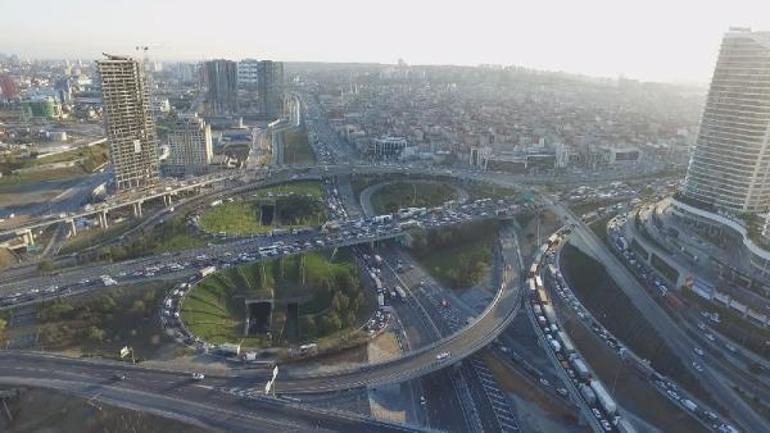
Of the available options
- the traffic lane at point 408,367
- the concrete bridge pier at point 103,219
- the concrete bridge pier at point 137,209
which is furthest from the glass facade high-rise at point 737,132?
the concrete bridge pier at point 103,219

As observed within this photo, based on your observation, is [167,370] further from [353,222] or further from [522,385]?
[353,222]

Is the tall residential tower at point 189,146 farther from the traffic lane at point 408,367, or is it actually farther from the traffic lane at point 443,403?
the traffic lane at point 443,403

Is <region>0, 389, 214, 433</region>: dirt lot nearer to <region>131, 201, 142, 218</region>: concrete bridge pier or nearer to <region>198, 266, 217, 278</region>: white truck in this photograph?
<region>198, 266, 217, 278</region>: white truck

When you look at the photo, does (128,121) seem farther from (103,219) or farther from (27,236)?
(27,236)

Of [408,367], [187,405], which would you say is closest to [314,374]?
[408,367]

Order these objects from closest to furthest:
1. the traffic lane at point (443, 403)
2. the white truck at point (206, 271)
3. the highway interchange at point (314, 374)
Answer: the highway interchange at point (314, 374), the traffic lane at point (443, 403), the white truck at point (206, 271)

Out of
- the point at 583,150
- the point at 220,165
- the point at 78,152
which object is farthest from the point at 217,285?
the point at 583,150
